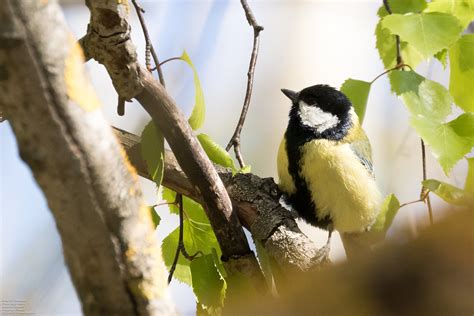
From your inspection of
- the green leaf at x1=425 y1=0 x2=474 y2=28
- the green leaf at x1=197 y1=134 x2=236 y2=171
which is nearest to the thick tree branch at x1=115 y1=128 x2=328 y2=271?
the green leaf at x1=197 y1=134 x2=236 y2=171

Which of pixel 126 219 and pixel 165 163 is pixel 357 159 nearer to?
pixel 165 163

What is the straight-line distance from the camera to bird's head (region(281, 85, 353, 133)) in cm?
123

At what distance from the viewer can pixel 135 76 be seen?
0.78 meters

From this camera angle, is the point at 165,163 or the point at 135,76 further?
the point at 165,163

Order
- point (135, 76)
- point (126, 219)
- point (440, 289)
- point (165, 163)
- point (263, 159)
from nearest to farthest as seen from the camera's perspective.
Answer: point (440, 289), point (126, 219), point (135, 76), point (165, 163), point (263, 159)

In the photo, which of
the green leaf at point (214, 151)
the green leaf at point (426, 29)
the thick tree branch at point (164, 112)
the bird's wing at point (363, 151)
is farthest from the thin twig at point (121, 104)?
the bird's wing at point (363, 151)

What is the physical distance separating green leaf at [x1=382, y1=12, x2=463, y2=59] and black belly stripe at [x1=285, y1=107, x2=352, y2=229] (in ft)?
0.98

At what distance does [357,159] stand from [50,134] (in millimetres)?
905

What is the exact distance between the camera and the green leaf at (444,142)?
2.93ft

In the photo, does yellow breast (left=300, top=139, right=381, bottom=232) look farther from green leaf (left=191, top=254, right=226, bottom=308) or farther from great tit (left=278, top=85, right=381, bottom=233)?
green leaf (left=191, top=254, right=226, bottom=308)

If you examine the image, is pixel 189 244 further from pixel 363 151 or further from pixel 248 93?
pixel 363 151

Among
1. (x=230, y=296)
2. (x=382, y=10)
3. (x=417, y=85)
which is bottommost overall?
(x=230, y=296)

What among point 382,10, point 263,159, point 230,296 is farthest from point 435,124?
point 263,159

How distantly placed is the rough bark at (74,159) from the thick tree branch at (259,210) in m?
0.52
